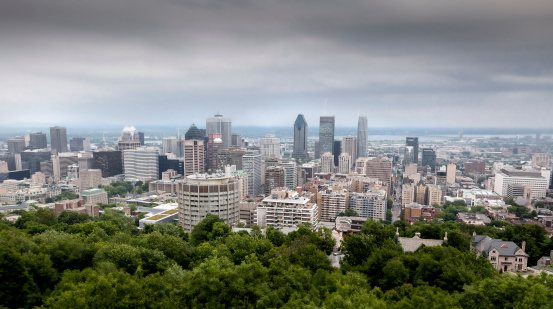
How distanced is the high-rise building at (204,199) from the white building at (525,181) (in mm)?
43856

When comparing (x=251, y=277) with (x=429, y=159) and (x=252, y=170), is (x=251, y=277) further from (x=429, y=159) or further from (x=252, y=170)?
(x=429, y=159)

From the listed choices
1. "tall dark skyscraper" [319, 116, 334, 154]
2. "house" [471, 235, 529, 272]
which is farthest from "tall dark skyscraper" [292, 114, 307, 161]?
"house" [471, 235, 529, 272]

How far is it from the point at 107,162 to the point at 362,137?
67305 mm

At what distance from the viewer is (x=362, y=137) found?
10369 cm

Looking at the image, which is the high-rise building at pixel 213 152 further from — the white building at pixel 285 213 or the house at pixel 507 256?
the house at pixel 507 256

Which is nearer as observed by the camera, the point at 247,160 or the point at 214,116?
the point at 247,160

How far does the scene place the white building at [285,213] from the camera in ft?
Answer: 103

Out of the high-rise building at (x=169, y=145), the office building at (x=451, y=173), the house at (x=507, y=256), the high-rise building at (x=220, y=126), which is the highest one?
the high-rise building at (x=220, y=126)

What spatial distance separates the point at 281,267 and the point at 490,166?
82912mm

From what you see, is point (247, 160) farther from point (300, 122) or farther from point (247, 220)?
point (300, 122)

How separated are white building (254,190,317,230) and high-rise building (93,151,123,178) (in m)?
52.7

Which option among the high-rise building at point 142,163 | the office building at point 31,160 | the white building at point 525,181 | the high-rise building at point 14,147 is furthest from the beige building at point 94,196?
the white building at point 525,181

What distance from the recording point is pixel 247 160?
60.4 m

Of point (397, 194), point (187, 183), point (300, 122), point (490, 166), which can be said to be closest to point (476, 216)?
point (397, 194)
